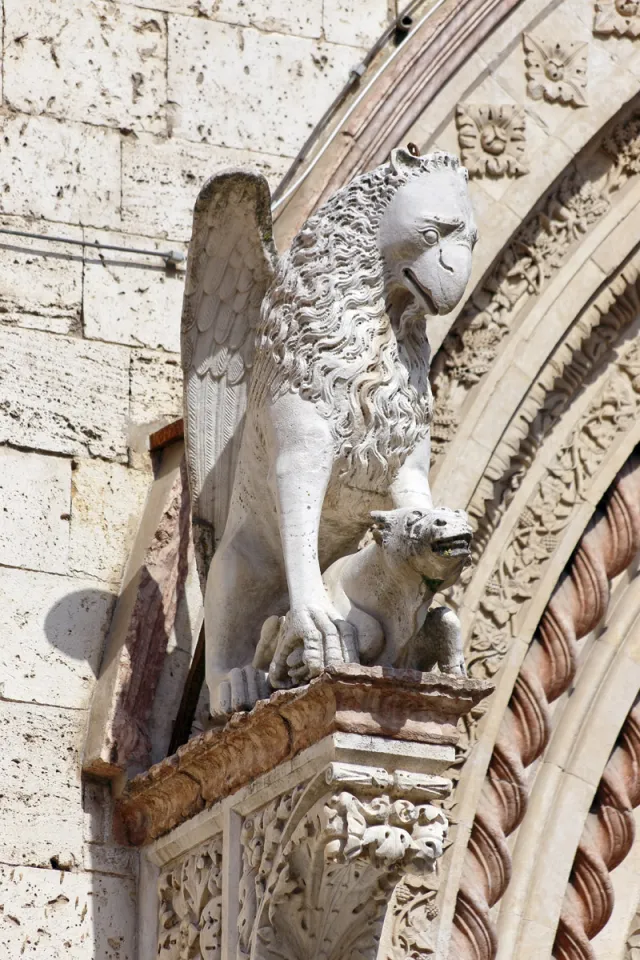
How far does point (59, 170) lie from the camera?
5.56 meters

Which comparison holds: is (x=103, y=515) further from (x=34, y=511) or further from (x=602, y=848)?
(x=602, y=848)

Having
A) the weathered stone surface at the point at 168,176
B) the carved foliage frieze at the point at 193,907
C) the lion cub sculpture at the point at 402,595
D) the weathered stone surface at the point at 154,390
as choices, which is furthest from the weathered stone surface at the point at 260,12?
the carved foliage frieze at the point at 193,907

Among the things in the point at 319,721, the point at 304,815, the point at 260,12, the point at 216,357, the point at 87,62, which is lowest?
the point at 304,815

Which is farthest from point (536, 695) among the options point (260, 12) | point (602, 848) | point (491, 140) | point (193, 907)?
point (260, 12)

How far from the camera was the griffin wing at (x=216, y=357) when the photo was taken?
5078 millimetres

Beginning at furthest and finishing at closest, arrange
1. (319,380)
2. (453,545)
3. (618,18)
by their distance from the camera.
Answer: (618,18), (319,380), (453,545)

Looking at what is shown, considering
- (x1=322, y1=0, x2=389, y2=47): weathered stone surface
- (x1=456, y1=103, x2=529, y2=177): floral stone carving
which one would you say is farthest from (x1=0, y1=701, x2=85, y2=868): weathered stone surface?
(x1=322, y1=0, x2=389, y2=47): weathered stone surface

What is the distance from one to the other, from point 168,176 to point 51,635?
45.9 inches

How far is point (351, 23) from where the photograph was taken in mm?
5875

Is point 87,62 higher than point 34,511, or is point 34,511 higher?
point 87,62

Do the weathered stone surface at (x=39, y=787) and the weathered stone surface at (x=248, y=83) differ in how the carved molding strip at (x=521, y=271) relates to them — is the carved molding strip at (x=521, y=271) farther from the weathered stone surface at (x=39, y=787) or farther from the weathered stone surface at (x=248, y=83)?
the weathered stone surface at (x=39, y=787)

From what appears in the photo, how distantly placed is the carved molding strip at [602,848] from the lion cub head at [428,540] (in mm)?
1475

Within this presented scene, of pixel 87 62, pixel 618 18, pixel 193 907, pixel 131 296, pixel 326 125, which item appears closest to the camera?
pixel 193 907

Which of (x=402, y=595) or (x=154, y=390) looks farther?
(x=154, y=390)
